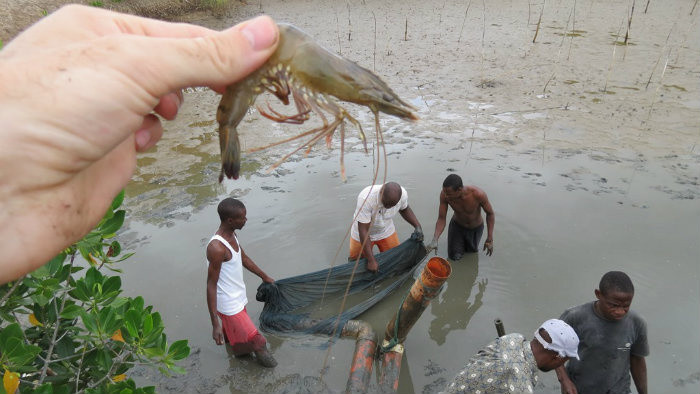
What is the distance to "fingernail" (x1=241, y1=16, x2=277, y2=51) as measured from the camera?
6.06 ft

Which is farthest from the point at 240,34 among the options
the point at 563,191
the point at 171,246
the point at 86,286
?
the point at 563,191

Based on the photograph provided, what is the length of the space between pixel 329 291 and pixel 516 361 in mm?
2383

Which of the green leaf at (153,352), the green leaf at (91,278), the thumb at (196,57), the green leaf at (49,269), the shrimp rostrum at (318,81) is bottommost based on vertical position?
the green leaf at (153,352)

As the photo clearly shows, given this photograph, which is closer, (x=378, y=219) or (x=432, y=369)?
(x=432, y=369)

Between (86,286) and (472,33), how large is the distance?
1452 cm

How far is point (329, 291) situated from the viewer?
4.95 m

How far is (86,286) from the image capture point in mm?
2328

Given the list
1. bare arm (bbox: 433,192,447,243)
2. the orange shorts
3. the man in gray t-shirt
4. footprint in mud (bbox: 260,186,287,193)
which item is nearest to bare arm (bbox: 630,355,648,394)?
the man in gray t-shirt

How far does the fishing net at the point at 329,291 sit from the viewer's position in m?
4.53

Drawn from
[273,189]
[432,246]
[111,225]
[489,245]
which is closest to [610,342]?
[489,245]

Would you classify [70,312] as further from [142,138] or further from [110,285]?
[142,138]

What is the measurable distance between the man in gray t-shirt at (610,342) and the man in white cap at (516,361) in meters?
0.39

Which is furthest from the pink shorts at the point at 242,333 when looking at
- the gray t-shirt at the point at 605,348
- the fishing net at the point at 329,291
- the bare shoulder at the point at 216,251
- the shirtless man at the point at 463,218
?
the gray t-shirt at the point at 605,348

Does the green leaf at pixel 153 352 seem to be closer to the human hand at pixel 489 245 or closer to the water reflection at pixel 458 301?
the water reflection at pixel 458 301
